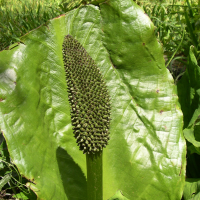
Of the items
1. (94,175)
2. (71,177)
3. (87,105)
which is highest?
(87,105)

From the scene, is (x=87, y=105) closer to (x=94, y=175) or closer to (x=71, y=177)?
(x=94, y=175)

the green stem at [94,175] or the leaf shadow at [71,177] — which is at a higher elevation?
the green stem at [94,175]

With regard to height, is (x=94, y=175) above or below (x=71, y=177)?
above

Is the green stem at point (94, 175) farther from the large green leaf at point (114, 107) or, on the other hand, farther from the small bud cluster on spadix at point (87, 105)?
the large green leaf at point (114, 107)

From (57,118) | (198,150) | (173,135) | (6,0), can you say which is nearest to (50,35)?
(57,118)

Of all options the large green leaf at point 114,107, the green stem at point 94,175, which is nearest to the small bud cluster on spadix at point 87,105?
the green stem at point 94,175

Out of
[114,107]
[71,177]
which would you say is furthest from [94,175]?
[114,107]
